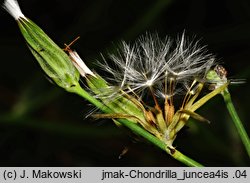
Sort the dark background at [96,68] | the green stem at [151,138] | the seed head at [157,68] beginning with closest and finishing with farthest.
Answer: the green stem at [151,138], the seed head at [157,68], the dark background at [96,68]

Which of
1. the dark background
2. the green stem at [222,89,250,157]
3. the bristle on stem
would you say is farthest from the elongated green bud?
the dark background

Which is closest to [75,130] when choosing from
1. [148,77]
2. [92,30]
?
[92,30]

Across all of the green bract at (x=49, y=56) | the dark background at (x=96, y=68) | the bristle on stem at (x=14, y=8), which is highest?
the dark background at (x=96, y=68)

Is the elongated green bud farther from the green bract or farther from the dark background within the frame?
the dark background

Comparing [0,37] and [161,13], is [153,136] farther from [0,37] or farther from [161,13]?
[0,37]

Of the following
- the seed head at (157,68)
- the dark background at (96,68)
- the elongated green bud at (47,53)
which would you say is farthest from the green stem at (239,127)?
the dark background at (96,68)

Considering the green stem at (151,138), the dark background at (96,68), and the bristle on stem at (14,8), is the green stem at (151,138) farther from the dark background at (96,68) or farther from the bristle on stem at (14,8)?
the dark background at (96,68)
